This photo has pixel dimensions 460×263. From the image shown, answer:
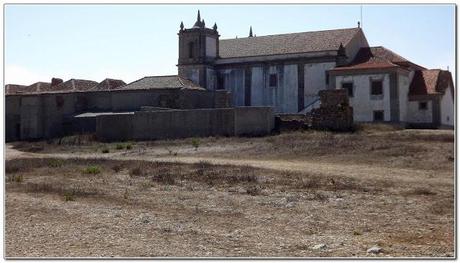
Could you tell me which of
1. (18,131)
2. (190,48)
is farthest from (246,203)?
(190,48)

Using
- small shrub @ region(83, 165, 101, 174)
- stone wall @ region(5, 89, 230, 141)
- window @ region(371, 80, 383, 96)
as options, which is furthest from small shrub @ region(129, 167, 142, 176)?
window @ region(371, 80, 383, 96)

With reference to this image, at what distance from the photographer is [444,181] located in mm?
15914

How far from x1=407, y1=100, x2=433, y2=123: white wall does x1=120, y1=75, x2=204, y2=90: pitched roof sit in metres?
13.4

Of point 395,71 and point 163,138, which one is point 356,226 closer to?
point 163,138

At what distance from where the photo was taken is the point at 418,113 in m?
35.2

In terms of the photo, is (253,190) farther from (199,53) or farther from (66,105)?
(199,53)

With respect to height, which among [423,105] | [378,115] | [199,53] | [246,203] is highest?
[199,53]

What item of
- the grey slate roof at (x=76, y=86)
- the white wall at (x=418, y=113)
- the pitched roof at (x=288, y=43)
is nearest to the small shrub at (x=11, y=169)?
the grey slate roof at (x=76, y=86)

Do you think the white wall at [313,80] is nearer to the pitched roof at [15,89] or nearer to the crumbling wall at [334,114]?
the crumbling wall at [334,114]

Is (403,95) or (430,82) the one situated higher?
(430,82)

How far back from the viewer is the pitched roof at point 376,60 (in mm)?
35469

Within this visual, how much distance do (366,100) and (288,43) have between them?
30.2ft

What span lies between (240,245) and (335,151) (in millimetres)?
14176

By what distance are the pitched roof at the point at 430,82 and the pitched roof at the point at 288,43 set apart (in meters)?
5.26
